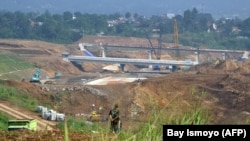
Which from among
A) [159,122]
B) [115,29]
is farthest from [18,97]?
[115,29]

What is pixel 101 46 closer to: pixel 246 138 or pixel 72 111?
pixel 72 111

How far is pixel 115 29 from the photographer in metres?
153

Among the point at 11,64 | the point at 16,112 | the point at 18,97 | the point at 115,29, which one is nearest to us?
the point at 16,112

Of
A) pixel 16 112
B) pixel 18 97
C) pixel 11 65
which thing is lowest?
pixel 11 65

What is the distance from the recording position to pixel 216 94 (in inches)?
1923

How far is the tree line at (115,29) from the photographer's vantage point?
131 meters

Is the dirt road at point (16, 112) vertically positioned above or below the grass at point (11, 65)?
above

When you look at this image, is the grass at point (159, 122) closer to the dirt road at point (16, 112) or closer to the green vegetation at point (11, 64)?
→ the dirt road at point (16, 112)

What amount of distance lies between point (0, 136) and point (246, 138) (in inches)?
212

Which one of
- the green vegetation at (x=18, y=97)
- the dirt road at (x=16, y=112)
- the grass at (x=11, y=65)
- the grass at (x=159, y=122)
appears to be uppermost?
the grass at (x=159, y=122)

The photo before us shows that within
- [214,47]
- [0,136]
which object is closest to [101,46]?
[214,47]

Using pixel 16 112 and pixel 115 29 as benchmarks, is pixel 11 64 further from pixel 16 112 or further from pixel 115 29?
pixel 115 29

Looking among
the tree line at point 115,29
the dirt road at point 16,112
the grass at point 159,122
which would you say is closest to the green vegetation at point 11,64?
the tree line at point 115,29

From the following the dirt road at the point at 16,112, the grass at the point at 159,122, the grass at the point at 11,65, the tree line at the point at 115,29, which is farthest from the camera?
the tree line at the point at 115,29
